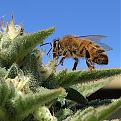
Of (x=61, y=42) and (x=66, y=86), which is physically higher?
→ (x=61, y=42)

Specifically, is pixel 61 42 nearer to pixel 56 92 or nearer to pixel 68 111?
pixel 68 111

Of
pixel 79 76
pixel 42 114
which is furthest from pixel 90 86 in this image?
pixel 42 114

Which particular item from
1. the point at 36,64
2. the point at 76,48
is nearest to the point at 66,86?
the point at 36,64

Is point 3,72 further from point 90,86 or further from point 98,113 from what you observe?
point 90,86

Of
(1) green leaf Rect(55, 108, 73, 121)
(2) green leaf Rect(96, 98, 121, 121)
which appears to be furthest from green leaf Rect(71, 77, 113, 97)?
(2) green leaf Rect(96, 98, 121, 121)

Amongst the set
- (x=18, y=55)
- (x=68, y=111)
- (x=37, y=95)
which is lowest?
(x=68, y=111)

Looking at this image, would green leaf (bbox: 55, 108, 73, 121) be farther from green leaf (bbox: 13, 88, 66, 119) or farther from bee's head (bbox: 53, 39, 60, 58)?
bee's head (bbox: 53, 39, 60, 58)
